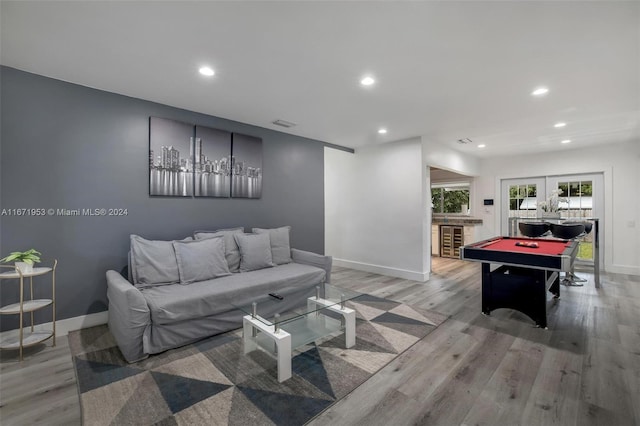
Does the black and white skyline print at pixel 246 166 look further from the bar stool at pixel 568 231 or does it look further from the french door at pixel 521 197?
the french door at pixel 521 197

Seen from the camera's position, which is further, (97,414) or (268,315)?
(268,315)

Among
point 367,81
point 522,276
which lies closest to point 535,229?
point 522,276

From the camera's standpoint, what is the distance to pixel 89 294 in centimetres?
304

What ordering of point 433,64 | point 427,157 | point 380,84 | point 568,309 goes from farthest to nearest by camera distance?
point 427,157, point 568,309, point 380,84, point 433,64

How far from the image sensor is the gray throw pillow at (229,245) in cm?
363

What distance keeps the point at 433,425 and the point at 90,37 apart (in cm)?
360

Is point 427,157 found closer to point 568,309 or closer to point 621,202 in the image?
point 568,309

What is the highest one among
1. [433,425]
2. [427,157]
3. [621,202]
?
[427,157]

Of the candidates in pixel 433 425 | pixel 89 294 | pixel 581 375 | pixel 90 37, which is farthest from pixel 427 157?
pixel 89 294

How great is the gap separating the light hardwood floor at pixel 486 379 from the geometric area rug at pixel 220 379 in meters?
0.11

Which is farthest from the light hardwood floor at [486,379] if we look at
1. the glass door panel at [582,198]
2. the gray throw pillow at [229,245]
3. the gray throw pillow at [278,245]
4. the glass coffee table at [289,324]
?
the glass door panel at [582,198]

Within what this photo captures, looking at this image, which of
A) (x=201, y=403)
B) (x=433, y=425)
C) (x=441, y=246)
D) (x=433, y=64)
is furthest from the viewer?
(x=441, y=246)

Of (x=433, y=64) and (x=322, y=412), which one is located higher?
(x=433, y=64)

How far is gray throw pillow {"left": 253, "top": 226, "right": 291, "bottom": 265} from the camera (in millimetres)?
4051
